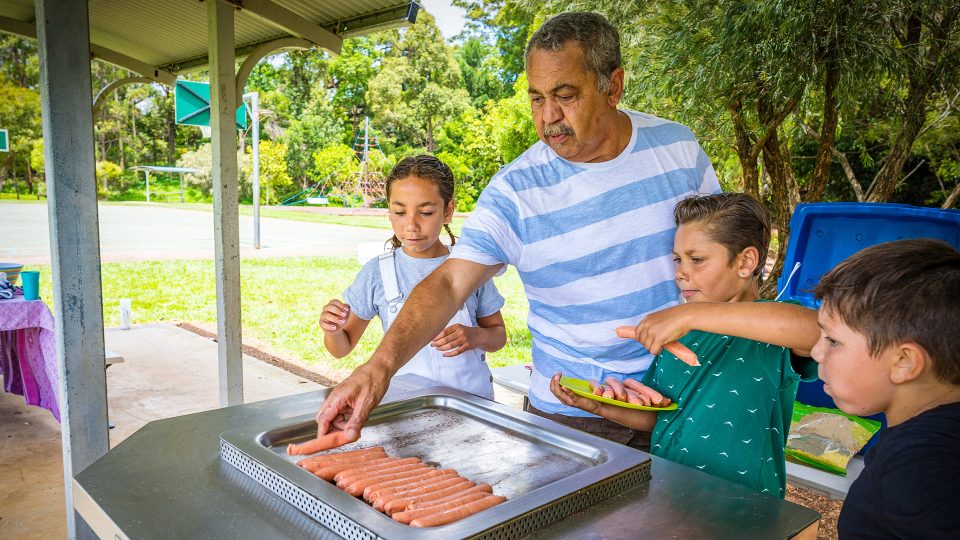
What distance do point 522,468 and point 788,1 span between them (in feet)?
13.9

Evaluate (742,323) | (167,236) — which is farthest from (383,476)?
(167,236)

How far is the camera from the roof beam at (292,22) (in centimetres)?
354

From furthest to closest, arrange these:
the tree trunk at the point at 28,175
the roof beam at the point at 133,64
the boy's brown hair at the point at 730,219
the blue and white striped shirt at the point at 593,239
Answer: the tree trunk at the point at 28,175 < the roof beam at the point at 133,64 < the blue and white striped shirt at the point at 593,239 < the boy's brown hair at the point at 730,219

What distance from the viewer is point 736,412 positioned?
163 cm

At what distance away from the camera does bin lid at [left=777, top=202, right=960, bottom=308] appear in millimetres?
2877

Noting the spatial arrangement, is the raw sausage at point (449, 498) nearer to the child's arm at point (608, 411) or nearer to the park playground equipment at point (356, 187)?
the child's arm at point (608, 411)

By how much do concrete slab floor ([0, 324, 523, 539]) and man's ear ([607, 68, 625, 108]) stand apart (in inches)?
130

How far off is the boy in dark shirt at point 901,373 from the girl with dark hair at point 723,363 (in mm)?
151

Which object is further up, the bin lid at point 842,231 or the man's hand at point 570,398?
the bin lid at point 842,231

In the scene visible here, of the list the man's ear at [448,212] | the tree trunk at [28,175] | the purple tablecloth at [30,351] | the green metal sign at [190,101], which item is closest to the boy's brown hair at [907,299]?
the man's ear at [448,212]

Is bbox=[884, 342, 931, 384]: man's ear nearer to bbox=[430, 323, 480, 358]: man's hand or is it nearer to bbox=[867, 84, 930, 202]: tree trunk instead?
bbox=[430, 323, 480, 358]: man's hand

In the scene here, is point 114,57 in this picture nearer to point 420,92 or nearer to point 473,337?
point 473,337

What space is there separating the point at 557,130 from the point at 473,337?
847 millimetres

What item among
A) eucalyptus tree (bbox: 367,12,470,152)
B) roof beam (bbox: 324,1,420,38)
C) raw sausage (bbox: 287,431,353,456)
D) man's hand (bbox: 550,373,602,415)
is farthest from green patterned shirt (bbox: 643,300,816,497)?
eucalyptus tree (bbox: 367,12,470,152)
